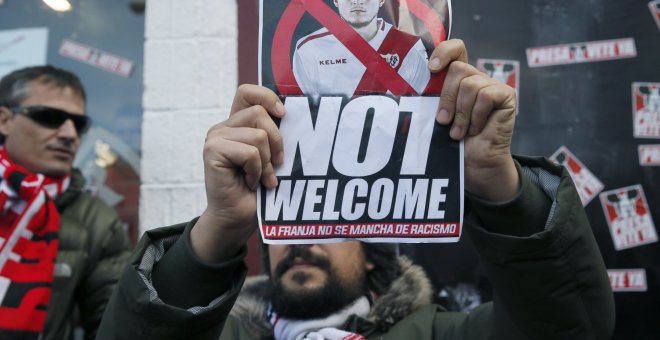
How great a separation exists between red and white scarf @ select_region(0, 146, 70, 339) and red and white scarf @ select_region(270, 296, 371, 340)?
2.78 ft

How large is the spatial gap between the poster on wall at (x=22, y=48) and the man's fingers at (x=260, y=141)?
221 cm

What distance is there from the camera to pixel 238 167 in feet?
3.62

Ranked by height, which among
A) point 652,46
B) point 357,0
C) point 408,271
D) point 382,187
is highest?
point 652,46

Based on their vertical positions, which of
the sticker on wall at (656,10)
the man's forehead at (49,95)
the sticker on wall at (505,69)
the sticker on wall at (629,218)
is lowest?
the sticker on wall at (629,218)

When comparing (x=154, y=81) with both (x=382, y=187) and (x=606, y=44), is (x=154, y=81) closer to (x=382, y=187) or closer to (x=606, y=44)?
(x=382, y=187)

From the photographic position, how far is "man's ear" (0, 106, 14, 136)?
2207 mm

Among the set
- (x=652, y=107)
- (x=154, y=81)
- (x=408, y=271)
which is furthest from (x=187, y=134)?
(x=652, y=107)

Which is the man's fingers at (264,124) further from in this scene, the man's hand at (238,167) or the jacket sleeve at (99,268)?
the jacket sleeve at (99,268)

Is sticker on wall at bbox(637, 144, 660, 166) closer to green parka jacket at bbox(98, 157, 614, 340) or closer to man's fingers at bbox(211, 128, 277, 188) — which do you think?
green parka jacket at bbox(98, 157, 614, 340)

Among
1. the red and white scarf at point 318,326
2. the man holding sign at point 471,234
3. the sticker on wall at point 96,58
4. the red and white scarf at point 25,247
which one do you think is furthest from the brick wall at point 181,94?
the man holding sign at point 471,234

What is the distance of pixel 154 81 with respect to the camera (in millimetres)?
2549

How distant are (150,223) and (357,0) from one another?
175 centimetres

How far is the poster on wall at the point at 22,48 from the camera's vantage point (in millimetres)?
2801

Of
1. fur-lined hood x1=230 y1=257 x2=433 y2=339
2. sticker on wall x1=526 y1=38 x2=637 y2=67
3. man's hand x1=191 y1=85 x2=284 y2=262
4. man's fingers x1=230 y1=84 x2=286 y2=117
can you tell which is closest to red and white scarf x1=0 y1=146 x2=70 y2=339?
fur-lined hood x1=230 y1=257 x2=433 y2=339
